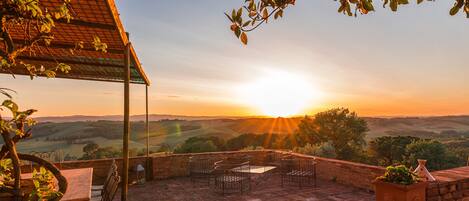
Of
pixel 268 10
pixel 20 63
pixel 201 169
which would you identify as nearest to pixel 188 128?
pixel 201 169

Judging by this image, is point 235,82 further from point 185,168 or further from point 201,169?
point 201,169

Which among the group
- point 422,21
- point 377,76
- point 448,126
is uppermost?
point 422,21

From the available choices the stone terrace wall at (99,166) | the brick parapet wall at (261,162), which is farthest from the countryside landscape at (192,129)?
the stone terrace wall at (99,166)

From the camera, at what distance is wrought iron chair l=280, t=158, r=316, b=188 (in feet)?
24.9

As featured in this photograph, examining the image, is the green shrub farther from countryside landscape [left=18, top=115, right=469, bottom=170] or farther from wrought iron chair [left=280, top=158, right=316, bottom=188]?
countryside landscape [left=18, top=115, right=469, bottom=170]

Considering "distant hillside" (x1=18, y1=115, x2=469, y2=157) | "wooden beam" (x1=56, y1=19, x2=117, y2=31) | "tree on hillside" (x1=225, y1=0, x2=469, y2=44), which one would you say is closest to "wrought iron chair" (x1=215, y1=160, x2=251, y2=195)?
"wooden beam" (x1=56, y1=19, x2=117, y2=31)

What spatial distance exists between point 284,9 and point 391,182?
3.26m

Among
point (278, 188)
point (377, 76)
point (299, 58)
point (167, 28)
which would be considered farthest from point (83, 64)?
point (377, 76)

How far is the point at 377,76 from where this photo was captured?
1459cm

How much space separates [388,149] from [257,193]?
1527cm

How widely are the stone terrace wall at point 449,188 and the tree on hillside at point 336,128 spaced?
16916 mm

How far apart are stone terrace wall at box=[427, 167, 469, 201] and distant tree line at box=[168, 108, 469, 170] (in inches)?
377

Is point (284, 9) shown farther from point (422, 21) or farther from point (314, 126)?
point (314, 126)

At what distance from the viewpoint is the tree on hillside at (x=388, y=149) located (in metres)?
18.1
